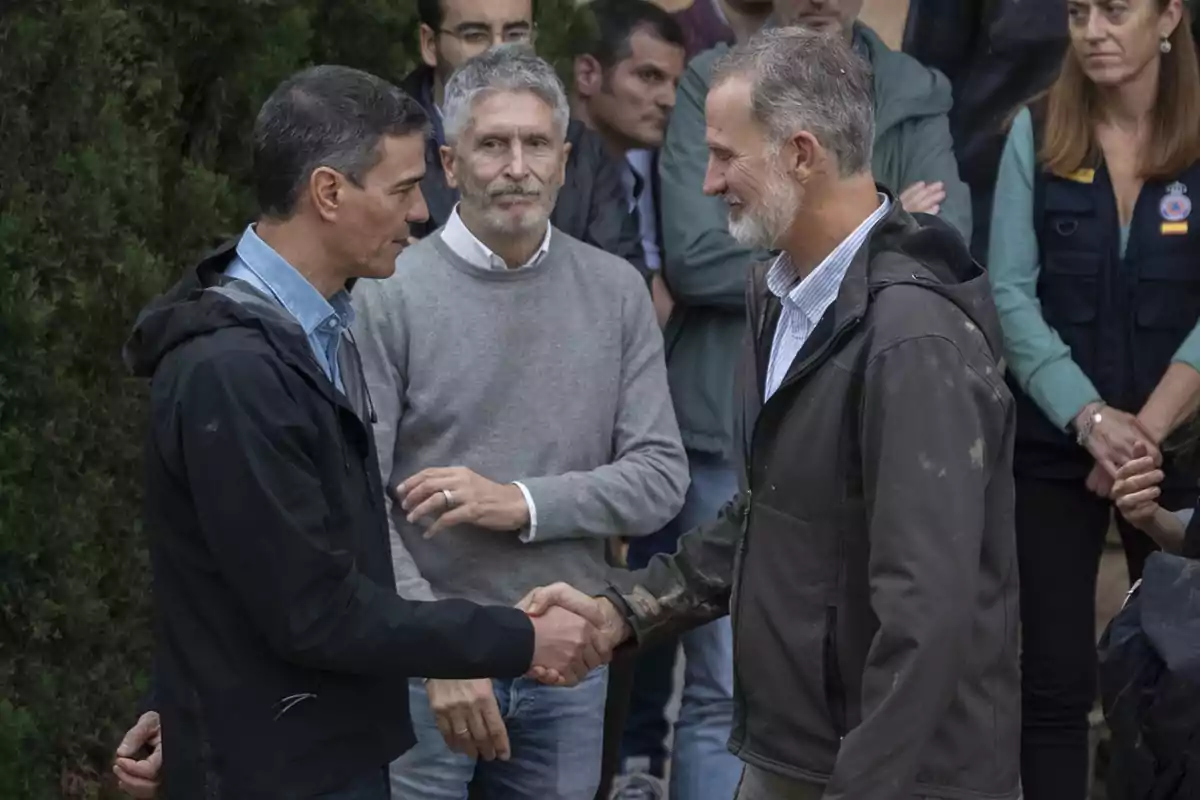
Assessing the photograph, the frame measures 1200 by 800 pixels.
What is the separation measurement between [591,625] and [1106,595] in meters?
2.86

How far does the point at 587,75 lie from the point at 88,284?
1.52m

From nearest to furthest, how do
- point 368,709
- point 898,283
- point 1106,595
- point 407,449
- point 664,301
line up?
1. point 898,283
2. point 368,709
3. point 407,449
4. point 664,301
5. point 1106,595

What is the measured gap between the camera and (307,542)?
98.0 inches

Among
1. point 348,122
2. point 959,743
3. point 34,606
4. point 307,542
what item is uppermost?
point 348,122

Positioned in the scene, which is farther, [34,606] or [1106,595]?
[1106,595]

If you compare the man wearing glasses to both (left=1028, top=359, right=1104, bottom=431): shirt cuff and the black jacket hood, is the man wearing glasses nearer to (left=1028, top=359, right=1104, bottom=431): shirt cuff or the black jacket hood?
(left=1028, top=359, right=1104, bottom=431): shirt cuff

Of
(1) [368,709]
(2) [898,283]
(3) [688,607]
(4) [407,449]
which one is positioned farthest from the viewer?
(4) [407,449]

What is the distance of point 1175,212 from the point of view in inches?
153

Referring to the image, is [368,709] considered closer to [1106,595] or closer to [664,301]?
[664,301]

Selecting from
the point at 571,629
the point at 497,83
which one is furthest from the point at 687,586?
the point at 497,83

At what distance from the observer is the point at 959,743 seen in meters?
2.45

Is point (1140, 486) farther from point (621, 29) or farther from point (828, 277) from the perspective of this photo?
point (621, 29)

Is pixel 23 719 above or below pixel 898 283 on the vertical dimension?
below

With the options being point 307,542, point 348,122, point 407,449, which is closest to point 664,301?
point 407,449
